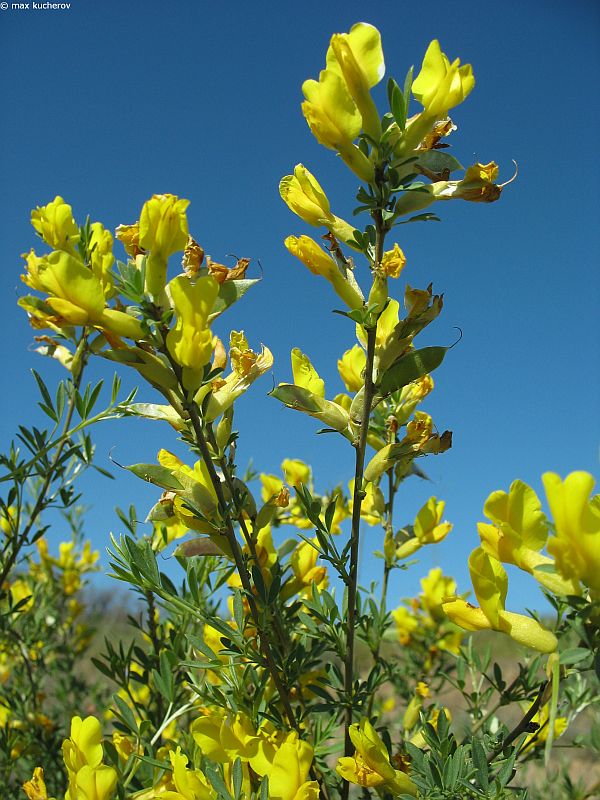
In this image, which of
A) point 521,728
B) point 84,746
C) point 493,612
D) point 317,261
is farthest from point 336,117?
point 84,746

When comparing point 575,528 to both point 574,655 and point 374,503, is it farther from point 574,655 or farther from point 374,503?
point 374,503

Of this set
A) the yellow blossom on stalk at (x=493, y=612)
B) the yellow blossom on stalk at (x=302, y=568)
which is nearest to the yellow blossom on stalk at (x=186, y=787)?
the yellow blossom on stalk at (x=302, y=568)

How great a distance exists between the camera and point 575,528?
79 centimetres

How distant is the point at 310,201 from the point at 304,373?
0.30 meters

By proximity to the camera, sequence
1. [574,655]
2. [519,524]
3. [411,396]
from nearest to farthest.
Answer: [574,655] → [519,524] → [411,396]

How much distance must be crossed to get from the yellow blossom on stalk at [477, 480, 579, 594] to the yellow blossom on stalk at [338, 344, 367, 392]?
21.2 inches

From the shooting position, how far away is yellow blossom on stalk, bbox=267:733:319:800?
3.36ft

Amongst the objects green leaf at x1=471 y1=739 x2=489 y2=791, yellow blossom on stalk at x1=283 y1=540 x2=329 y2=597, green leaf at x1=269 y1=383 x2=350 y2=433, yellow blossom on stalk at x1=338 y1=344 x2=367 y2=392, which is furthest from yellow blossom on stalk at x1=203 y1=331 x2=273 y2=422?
green leaf at x1=471 y1=739 x2=489 y2=791

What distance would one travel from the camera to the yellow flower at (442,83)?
3.39ft

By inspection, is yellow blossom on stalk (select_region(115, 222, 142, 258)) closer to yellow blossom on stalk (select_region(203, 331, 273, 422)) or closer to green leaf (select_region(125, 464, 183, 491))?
yellow blossom on stalk (select_region(203, 331, 273, 422))

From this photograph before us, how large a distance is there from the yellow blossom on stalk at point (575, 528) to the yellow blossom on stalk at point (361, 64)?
60 cm

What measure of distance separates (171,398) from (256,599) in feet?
1.16

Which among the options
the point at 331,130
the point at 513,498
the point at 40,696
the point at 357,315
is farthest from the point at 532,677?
the point at 40,696

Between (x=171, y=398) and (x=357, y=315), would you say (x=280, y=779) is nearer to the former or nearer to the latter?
(x=171, y=398)
